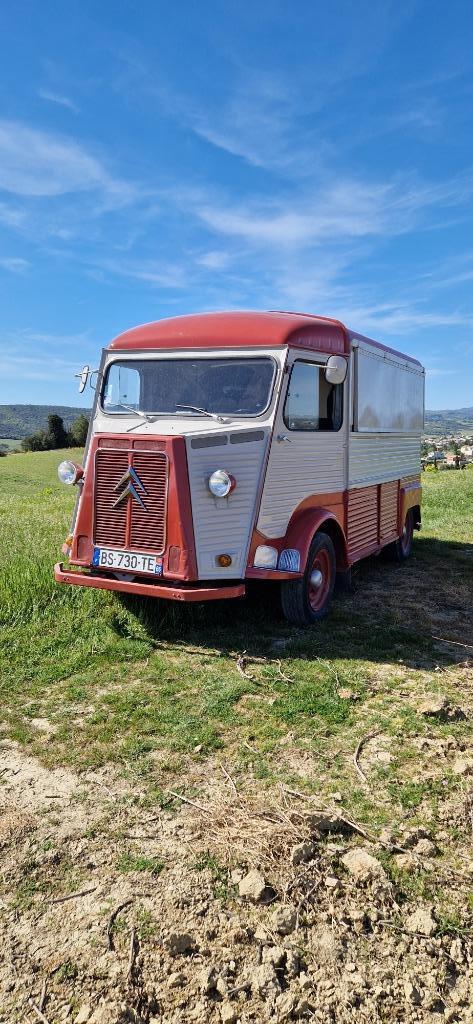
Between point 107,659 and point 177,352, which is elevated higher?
point 177,352

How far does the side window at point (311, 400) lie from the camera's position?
5988mm

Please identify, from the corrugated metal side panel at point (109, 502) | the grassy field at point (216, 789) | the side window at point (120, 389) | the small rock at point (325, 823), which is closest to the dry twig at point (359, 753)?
the grassy field at point (216, 789)

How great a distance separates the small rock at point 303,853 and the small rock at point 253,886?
0.60 feet

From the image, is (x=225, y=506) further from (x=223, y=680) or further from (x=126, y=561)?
(x=223, y=680)

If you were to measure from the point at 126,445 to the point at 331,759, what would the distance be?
301cm

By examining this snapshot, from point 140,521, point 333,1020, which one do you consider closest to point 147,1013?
point 333,1020

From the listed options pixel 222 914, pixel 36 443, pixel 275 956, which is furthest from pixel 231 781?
pixel 36 443

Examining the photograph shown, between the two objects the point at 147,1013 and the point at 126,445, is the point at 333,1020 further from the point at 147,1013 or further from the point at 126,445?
the point at 126,445

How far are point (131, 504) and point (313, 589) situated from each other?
2.04m

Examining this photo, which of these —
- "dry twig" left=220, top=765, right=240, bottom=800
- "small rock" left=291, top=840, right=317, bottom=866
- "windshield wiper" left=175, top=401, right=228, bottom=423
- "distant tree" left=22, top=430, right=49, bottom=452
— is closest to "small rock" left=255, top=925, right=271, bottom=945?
"small rock" left=291, top=840, right=317, bottom=866

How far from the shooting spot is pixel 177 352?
621 centimetres

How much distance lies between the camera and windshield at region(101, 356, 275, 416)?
19.2 ft

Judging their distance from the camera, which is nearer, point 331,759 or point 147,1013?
point 147,1013

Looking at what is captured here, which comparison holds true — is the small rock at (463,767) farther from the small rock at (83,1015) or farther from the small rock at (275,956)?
the small rock at (83,1015)
